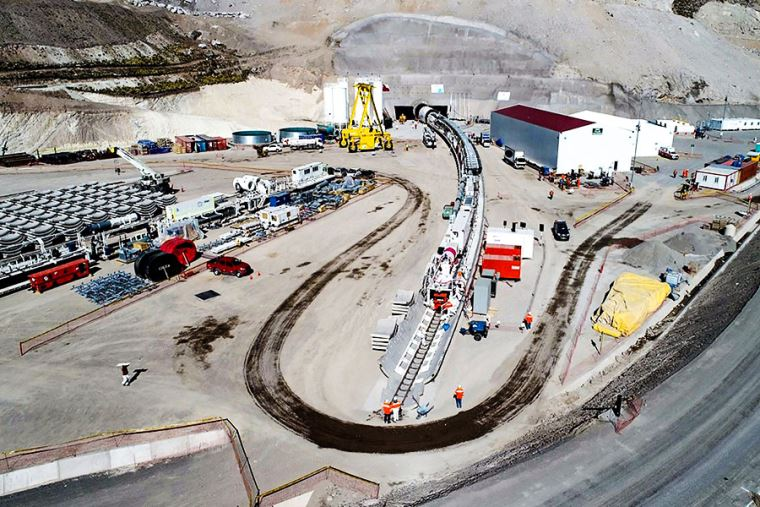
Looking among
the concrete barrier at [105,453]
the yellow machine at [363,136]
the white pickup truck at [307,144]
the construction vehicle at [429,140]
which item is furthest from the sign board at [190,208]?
the construction vehicle at [429,140]

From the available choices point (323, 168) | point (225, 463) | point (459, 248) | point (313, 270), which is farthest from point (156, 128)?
point (225, 463)

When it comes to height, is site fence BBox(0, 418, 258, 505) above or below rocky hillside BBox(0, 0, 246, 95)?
below

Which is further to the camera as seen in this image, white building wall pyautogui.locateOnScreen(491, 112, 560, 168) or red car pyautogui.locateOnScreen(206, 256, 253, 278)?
white building wall pyautogui.locateOnScreen(491, 112, 560, 168)

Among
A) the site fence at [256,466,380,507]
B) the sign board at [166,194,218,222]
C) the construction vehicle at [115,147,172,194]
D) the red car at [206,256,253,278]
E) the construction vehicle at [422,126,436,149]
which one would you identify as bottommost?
the site fence at [256,466,380,507]

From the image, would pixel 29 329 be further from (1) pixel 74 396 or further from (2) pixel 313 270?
(2) pixel 313 270

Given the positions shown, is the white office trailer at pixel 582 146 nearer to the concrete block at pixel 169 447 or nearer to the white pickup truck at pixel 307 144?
the white pickup truck at pixel 307 144

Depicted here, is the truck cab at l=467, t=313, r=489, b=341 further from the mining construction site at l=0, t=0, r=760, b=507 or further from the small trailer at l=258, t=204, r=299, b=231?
the small trailer at l=258, t=204, r=299, b=231

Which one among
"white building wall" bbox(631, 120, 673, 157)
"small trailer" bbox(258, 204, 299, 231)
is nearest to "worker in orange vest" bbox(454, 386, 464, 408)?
"small trailer" bbox(258, 204, 299, 231)
